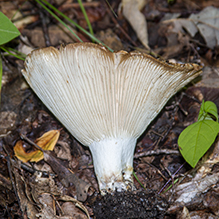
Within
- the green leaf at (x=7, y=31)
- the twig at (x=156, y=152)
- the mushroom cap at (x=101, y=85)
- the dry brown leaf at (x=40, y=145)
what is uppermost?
the green leaf at (x=7, y=31)

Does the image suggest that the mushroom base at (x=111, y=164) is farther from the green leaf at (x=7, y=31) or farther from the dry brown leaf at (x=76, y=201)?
the green leaf at (x=7, y=31)

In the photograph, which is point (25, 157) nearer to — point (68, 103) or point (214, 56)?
point (68, 103)

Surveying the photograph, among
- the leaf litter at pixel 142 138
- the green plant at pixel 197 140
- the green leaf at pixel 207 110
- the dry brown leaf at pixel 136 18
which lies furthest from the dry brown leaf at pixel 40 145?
the dry brown leaf at pixel 136 18

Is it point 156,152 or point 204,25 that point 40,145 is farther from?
point 204,25

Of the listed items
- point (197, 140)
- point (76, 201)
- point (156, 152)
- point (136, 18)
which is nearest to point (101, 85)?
point (197, 140)

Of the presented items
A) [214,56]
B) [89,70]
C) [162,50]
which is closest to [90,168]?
[89,70]

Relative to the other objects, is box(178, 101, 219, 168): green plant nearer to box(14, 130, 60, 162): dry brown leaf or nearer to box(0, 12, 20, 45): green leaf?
box(14, 130, 60, 162): dry brown leaf

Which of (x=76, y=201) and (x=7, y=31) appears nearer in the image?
(x=7, y=31)
